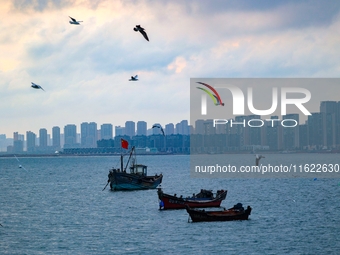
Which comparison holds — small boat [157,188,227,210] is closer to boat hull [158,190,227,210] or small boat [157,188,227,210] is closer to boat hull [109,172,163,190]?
boat hull [158,190,227,210]

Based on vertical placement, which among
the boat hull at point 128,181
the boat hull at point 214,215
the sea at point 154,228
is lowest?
the sea at point 154,228

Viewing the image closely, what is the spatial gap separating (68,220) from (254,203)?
2122cm

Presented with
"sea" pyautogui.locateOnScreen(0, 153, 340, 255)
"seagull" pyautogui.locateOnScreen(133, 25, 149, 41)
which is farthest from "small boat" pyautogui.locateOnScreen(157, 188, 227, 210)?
"seagull" pyautogui.locateOnScreen(133, 25, 149, 41)

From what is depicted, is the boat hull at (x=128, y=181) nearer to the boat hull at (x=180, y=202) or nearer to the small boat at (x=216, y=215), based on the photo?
the boat hull at (x=180, y=202)

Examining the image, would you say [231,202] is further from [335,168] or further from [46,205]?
[335,168]

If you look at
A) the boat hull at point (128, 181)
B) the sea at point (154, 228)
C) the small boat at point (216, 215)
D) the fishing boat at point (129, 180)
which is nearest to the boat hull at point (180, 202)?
the sea at point (154, 228)

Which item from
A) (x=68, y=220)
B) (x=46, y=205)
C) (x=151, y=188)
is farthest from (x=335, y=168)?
(x=68, y=220)

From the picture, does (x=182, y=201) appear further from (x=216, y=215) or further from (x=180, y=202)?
(x=216, y=215)

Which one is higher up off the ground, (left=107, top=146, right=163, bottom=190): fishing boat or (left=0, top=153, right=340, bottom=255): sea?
(left=107, top=146, right=163, bottom=190): fishing boat

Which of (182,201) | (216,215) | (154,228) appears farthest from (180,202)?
(154,228)

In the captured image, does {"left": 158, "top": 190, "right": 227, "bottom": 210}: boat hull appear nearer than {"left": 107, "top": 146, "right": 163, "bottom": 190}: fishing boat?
Yes

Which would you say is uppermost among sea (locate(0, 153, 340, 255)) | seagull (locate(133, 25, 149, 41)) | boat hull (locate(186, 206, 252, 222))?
seagull (locate(133, 25, 149, 41))

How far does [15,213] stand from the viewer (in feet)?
201

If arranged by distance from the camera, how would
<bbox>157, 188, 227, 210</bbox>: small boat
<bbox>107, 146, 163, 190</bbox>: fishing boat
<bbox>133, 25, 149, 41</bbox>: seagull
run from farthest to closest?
<bbox>107, 146, 163, 190</bbox>: fishing boat → <bbox>157, 188, 227, 210</bbox>: small boat → <bbox>133, 25, 149, 41</bbox>: seagull
